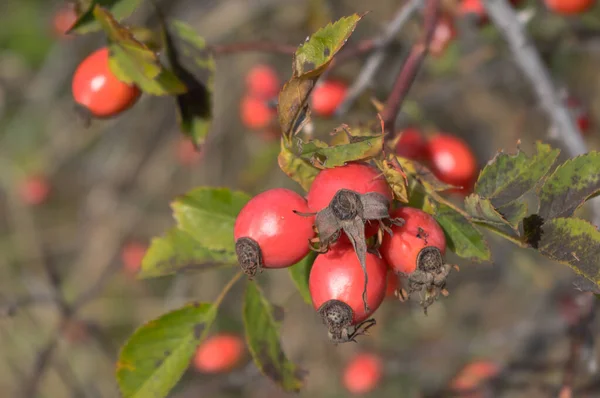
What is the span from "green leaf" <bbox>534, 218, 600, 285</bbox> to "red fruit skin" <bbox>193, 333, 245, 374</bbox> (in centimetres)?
232

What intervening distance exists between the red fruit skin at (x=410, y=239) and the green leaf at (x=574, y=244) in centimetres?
19

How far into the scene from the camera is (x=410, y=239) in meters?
1.08

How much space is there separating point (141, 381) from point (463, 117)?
378 cm

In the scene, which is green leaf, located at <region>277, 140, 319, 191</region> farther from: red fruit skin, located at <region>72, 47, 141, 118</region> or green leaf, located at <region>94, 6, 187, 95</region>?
red fruit skin, located at <region>72, 47, 141, 118</region>

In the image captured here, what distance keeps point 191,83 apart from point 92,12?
295 mm

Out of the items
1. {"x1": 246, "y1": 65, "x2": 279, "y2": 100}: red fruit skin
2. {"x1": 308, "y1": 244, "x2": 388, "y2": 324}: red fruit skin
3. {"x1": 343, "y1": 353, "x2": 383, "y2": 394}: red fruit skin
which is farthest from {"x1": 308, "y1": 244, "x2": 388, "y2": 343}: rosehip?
{"x1": 343, "y1": 353, "x2": 383, "y2": 394}: red fruit skin

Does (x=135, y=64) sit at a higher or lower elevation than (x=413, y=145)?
higher

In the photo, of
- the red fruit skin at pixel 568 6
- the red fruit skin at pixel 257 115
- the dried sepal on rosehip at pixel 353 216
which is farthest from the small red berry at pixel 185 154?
the dried sepal on rosehip at pixel 353 216

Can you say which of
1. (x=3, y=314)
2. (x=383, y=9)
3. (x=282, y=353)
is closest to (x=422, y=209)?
(x=282, y=353)

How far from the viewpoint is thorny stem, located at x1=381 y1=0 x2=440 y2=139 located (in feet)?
4.64

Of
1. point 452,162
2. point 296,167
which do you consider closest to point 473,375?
point 452,162

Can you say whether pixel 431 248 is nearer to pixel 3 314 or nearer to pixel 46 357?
pixel 3 314

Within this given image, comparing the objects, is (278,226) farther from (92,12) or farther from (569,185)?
(92,12)

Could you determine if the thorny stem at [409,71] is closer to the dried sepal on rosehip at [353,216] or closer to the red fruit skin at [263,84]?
the dried sepal on rosehip at [353,216]
